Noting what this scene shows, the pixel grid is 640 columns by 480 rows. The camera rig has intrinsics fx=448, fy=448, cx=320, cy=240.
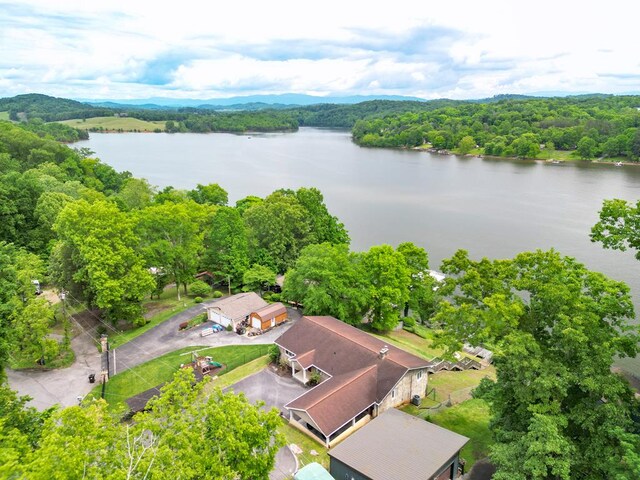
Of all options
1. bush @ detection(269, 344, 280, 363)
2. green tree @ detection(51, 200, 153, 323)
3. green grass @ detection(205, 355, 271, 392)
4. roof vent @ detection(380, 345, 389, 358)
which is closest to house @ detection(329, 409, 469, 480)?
roof vent @ detection(380, 345, 389, 358)

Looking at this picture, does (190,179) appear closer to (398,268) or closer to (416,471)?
(398,268)

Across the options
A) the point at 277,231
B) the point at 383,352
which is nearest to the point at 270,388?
the point at 383,352

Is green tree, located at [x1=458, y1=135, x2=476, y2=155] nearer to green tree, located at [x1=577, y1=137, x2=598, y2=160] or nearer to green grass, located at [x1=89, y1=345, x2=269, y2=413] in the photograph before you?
green tree, located at [x1=577, y1=137, x2=598, y2=160]

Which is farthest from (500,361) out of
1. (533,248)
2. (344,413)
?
(533,248)

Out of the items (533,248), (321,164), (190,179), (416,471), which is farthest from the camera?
(321,164)

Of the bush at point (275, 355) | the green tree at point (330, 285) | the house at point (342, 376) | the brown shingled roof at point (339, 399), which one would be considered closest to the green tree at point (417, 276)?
the green tree at point (330, 285)
